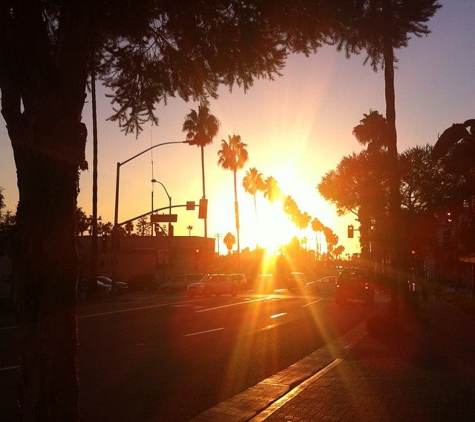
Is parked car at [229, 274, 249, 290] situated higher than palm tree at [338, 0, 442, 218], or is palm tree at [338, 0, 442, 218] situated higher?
palm tree at [338, 0, 442, 218]

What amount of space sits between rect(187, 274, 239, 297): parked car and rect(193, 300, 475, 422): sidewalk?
28870 millimetres

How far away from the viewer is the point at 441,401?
9.48m

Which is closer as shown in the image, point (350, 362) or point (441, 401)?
point (441, 401)

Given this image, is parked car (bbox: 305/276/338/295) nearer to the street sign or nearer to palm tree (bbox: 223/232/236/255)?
the street sign

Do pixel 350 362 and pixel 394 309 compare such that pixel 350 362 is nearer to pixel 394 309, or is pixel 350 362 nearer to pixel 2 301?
pixel 394 309

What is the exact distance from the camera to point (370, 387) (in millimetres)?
10633

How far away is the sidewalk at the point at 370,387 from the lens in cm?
880

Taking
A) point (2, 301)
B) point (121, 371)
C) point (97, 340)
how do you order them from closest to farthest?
point (121, 371) → point (97, 340) → point (2, 301)

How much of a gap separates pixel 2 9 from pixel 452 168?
16020mm

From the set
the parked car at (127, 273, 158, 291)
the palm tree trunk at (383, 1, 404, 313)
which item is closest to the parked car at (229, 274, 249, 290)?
the parked car at (127, 273, 158, 291)

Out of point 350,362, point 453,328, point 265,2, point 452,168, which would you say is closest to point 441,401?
point 350,362

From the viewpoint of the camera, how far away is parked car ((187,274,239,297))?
4612 centimetres

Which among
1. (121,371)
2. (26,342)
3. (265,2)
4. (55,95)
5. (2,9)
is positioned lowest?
(121,371)

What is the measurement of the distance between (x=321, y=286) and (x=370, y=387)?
157 ft
